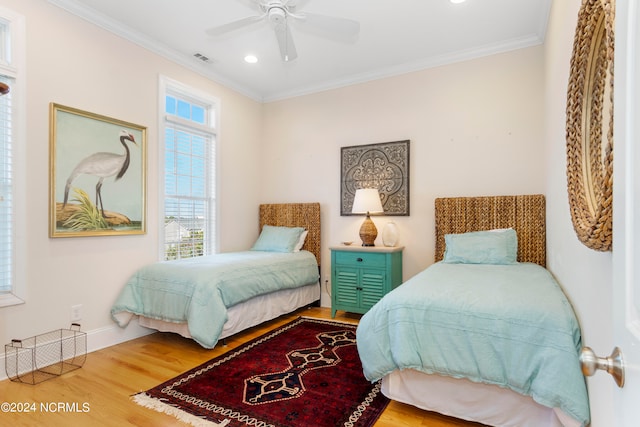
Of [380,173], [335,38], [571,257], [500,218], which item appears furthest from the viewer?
[380,173]

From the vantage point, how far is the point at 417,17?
308cm

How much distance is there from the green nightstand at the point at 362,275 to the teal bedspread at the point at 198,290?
714mm

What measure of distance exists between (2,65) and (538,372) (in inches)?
146

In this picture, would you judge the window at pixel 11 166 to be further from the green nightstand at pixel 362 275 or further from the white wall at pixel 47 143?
the green nightstand at pixel 362 275

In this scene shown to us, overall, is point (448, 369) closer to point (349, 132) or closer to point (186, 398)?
point (186, 398)

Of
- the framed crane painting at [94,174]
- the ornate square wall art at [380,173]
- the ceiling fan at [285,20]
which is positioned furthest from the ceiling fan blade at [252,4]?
the ornate square wall art at [380,173]

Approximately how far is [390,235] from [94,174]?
9.60 feet

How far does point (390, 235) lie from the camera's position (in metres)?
3.96

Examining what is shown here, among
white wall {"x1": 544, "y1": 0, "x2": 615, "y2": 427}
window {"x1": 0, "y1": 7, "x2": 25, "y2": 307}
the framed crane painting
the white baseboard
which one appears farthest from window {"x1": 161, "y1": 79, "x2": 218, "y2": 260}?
white wall {"x1": 544, "y1": 0, "x2": 615, "y2": 427}

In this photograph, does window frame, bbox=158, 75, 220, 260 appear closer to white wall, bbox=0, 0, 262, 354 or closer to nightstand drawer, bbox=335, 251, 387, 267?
white wall, bbox=0, 0, 262, 354

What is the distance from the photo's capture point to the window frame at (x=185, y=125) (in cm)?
356

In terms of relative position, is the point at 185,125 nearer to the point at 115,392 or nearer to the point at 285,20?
the point at 285,20

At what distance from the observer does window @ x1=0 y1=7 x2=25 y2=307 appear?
8.11 feet

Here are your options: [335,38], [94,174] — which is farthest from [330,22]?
[94,174]
